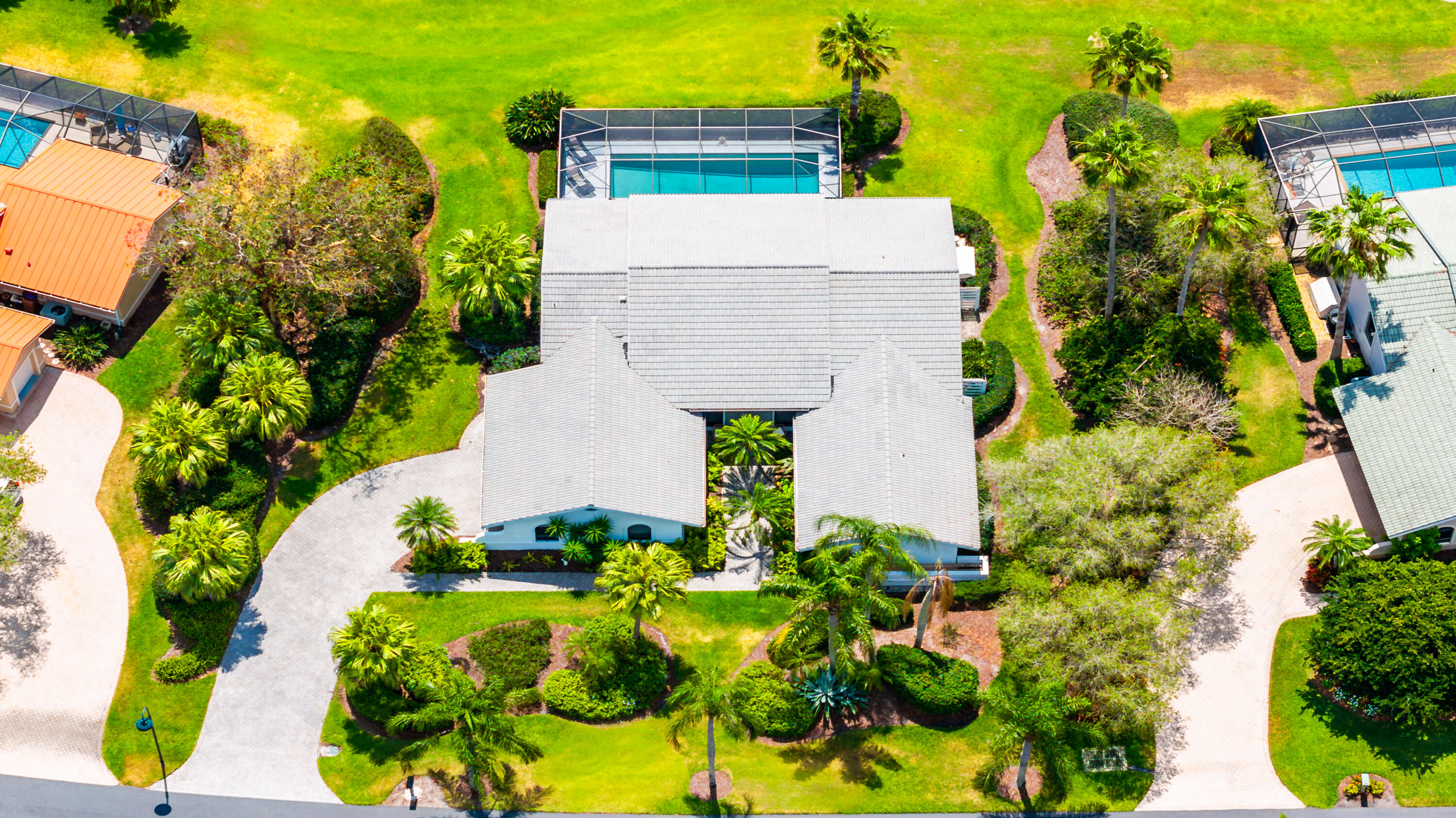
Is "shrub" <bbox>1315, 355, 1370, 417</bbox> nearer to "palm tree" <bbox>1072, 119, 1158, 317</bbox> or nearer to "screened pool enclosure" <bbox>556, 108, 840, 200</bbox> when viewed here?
"palm tree" <bbox>1072, 119, 1158, 317</bbox>

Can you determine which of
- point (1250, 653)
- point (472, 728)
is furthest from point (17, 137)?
point (1250, 653)

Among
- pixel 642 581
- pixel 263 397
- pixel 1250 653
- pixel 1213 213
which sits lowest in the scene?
pixel 1250 653

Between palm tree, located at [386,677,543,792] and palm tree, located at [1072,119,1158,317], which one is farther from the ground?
Result: palm tree, located at [1072,119,1158,317]

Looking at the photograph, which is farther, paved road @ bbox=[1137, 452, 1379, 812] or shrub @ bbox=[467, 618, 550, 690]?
shrub @ bbox=[467, 618, 550, 690]

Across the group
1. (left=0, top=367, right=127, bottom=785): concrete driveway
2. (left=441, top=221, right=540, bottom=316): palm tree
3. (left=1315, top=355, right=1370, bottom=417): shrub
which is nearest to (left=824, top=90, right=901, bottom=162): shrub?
(left=441, top=221, right=540, bottom=316): palm tree

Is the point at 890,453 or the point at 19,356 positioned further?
the point at 19,356

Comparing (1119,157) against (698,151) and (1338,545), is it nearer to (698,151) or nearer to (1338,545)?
(1338,545)

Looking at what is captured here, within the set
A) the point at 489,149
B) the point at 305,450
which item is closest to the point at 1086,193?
the point at 489,149

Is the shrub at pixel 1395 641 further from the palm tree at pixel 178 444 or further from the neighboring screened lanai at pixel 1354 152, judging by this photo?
the palm tree at pixel 178 444
